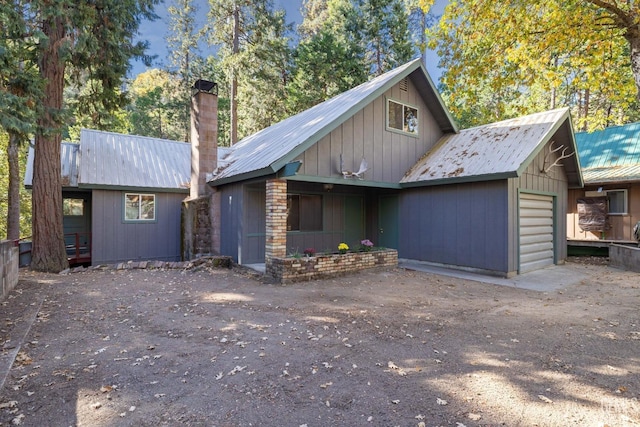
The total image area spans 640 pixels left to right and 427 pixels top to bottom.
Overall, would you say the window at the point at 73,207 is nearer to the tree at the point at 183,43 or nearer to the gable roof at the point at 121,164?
the gable roof at the point at 121,164

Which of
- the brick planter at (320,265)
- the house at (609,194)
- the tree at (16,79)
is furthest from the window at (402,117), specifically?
the tree at (16,79)

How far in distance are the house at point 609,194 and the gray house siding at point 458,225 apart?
23.3 ft

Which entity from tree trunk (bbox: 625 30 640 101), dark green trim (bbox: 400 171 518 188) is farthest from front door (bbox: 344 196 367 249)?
tree trunk (bbox: 625 30 640 101)

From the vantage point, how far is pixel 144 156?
1271 cm

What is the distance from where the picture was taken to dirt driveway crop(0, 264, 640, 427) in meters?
2.71

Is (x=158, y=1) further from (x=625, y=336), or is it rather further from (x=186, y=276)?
(x=625, y=336)

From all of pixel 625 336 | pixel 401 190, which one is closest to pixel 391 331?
pixel 625 336

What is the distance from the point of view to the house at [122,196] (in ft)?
35.6

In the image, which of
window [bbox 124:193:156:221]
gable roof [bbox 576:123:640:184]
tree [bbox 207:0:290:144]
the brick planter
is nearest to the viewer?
the brick planter

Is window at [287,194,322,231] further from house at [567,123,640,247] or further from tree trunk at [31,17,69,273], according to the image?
house at [567,123,640,247]

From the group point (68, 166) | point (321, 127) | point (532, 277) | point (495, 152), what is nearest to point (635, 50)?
point (495, 152)

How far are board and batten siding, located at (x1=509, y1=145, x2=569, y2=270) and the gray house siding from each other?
30cm

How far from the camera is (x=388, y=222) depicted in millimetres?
11344

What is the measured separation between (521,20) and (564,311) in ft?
23.8
